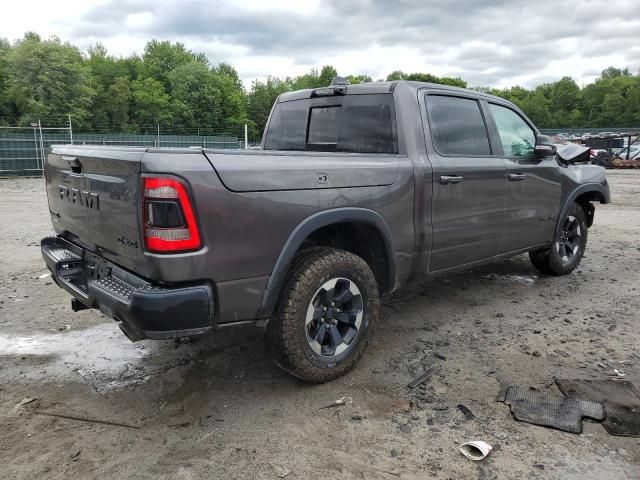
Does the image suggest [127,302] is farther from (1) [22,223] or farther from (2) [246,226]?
(1) [22,223]

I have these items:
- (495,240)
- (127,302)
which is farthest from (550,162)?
(127,302)

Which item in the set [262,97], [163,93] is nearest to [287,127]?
[163,93]

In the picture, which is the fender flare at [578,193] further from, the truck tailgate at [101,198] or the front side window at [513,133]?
the truck tailgate at [101,198]

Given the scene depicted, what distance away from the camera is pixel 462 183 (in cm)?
389

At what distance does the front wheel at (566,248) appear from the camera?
5.39 metres

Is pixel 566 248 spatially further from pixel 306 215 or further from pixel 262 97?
pixel 262 97

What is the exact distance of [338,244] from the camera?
352 centimetres

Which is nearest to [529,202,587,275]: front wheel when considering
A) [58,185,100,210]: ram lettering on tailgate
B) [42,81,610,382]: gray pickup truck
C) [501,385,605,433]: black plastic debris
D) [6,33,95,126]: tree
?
[42,81,610,382]: gray pickup truck

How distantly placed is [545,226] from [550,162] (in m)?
0.62

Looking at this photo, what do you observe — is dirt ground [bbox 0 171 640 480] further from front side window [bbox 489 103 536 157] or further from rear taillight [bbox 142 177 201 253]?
front side window [bbox 489 103 536 157]

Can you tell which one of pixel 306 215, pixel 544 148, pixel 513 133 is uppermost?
pixel 513 133

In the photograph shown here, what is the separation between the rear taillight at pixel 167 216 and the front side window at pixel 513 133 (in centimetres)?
305

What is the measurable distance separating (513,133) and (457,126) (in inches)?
36.9

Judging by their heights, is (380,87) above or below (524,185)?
above
